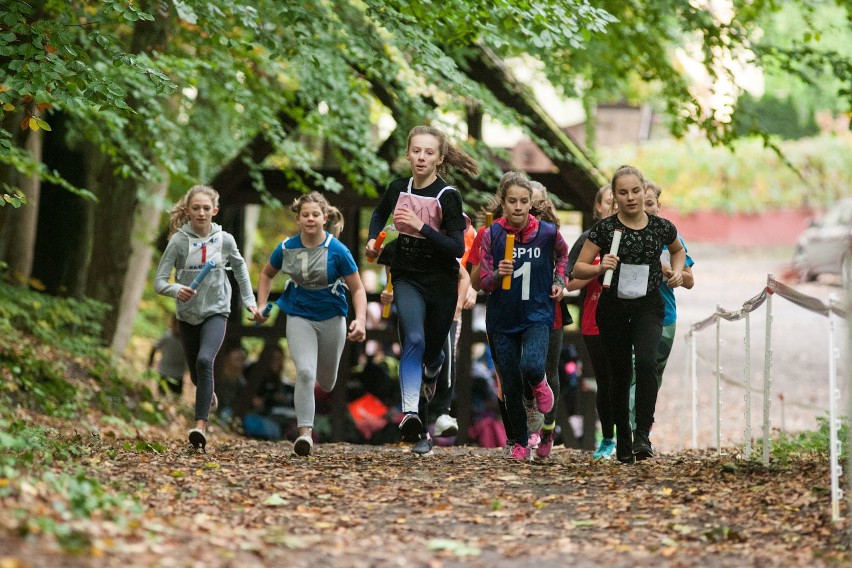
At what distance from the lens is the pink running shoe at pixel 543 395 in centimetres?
827

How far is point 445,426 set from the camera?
853 cm

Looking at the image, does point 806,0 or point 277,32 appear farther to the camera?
point 806,0

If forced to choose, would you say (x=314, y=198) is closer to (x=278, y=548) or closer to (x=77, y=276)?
(x=278, y=548)

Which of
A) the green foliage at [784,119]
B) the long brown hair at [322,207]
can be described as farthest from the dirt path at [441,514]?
the green foliage at [784,119]

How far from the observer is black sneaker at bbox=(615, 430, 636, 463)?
8.13m

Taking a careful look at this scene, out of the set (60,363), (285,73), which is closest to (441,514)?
(60,363)

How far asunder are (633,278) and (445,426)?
1.69 metres

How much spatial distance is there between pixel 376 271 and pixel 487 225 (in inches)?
A: 648

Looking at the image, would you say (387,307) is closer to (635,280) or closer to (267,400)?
(635,280)

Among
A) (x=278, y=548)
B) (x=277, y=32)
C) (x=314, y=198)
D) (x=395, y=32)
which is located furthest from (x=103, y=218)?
(x=278, y=548)

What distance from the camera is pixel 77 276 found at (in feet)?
48.9

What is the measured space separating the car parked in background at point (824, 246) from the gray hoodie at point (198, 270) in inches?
856

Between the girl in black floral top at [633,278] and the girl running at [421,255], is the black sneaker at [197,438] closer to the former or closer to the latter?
the girl running at [421,255]

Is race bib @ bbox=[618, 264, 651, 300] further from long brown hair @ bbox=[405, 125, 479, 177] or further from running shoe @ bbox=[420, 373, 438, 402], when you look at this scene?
running shoe @ bbox=[420, 373, 438, 402]
